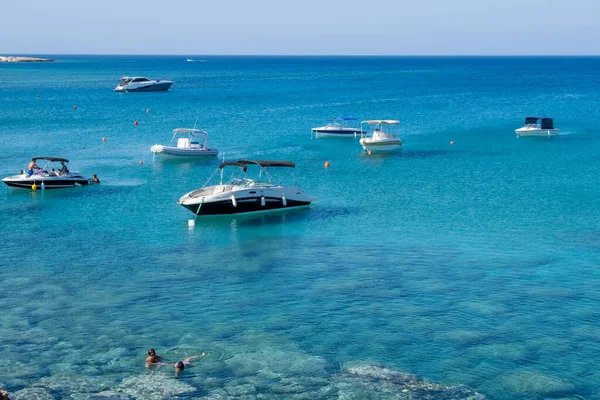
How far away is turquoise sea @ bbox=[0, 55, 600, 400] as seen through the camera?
2894 centimetres

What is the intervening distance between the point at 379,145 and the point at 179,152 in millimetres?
20619

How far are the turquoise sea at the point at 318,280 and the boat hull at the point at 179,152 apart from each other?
1.48 metres

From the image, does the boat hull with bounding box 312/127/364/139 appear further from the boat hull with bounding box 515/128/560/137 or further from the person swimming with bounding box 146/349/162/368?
the person swimming with bounding box 146/349/162/368

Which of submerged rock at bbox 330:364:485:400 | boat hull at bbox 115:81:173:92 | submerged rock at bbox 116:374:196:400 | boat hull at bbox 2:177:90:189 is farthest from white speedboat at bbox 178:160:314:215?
boat hull at bbox 115:81:173:92

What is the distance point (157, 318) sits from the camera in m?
34.6

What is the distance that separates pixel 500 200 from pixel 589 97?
351 feet

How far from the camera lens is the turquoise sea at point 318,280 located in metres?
28.9

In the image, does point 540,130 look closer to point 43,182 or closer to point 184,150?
point 184,150

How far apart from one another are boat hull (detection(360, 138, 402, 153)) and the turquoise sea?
1.34m

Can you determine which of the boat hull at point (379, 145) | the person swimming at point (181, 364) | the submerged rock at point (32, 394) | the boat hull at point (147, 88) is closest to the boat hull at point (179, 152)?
the boat hull at point (379, 145)

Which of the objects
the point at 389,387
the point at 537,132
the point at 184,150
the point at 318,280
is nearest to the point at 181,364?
the point at 389,387

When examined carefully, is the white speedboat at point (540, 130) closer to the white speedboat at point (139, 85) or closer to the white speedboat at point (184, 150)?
the white speedboat at point (184, 150)

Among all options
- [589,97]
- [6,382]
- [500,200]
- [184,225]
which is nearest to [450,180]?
[500,200]

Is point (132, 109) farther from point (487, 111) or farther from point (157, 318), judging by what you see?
point (157, 318)
